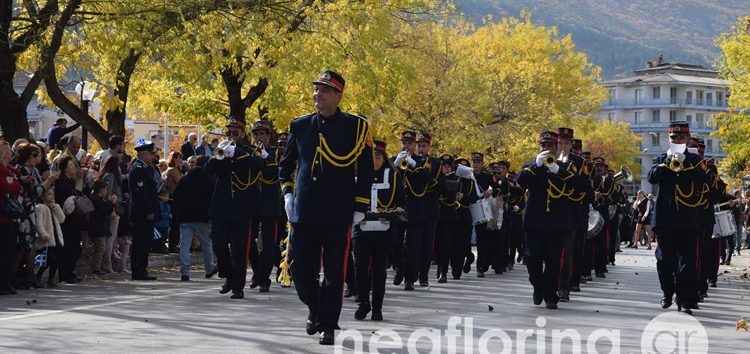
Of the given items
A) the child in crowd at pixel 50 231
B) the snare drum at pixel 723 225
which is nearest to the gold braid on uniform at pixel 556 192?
the snare drum at pixel 723 225

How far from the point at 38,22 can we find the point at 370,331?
31.3ft

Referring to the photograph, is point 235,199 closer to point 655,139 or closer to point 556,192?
point 556,192

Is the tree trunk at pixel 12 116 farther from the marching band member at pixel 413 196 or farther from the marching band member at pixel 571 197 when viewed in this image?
the marching band member at pixel 571 197

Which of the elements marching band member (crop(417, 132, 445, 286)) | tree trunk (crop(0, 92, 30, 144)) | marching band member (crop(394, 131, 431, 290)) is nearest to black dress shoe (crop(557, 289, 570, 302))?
marching band member (crop(394, 131, 431, 290))

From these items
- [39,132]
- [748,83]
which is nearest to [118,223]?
[748,83]

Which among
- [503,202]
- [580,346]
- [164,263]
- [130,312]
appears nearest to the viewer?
[580,346]

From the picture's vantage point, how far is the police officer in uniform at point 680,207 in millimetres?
16375

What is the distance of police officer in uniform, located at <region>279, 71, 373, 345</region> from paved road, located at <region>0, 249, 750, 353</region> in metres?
0.45

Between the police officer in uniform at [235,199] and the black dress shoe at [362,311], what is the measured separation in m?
2.76

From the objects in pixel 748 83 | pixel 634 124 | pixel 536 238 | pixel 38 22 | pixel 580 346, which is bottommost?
pixel 580 346

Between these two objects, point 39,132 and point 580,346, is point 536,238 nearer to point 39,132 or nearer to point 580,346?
point 580,346

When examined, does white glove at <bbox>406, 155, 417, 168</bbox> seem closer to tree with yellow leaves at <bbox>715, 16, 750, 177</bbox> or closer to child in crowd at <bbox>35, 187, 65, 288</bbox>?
child in crowd at <bbox>35, 187, 65, 288</bbox>

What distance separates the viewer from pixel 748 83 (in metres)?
44.2

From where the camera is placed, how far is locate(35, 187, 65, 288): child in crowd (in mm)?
18641
